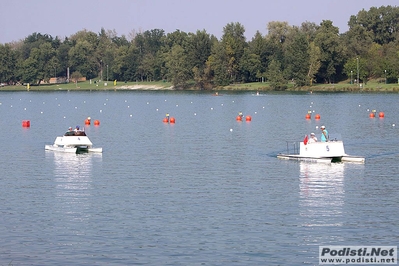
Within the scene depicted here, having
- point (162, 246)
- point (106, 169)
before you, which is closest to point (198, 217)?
point (162, 246)

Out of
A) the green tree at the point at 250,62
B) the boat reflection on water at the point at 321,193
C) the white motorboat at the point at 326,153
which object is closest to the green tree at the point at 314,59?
the green tree at the point at 250,62

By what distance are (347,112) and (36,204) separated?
72.4 meters

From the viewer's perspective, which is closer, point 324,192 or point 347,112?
point 324,192

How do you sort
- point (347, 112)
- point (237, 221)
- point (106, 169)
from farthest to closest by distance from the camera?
1. point (347, 112)
2. point (106, 169)
3. point (237, 221)

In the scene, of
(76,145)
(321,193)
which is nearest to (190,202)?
(321,193)

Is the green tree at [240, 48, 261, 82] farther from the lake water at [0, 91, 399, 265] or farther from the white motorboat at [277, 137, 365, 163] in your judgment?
the white motorboat at [277, 137, 365, 163]

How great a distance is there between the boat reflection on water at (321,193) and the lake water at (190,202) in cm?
6

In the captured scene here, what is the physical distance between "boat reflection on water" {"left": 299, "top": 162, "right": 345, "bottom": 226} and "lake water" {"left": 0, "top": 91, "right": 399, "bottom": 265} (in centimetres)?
6

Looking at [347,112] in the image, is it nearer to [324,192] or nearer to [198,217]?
[324,192]

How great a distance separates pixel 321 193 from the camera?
37875 millimetres

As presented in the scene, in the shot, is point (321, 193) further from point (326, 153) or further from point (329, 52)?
point (329, 52)

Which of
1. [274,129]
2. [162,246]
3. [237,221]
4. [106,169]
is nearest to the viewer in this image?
[162,246]

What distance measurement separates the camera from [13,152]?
56719 mm

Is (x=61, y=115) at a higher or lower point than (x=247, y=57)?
lower
